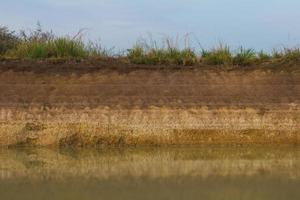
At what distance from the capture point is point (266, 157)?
13453 millimetres

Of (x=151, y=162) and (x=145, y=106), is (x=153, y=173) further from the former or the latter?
(x=145, y=106)

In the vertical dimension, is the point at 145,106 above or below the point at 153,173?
above

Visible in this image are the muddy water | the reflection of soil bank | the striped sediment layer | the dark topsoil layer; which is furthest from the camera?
the dark topsoil layer

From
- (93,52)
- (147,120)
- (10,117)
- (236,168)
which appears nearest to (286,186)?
(236,168)

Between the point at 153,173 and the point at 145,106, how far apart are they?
5051mm

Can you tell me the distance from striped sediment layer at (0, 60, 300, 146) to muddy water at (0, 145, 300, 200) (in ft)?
1.88

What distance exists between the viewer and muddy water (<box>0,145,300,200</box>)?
9.59 metres

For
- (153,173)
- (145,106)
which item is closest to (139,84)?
(145,106)

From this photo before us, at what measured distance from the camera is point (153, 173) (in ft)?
37.3

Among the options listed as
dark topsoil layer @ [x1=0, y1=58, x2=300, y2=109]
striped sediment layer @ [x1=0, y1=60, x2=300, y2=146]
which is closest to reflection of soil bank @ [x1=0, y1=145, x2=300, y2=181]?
striped sediment layer @ [x1=0, y1=60, x2=300, y2=146]

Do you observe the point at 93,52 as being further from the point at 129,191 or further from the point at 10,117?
the point at 129,191

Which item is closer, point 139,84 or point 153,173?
point 153,173

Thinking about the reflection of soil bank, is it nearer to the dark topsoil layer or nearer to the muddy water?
the muddy water

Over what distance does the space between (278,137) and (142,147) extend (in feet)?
10.3
